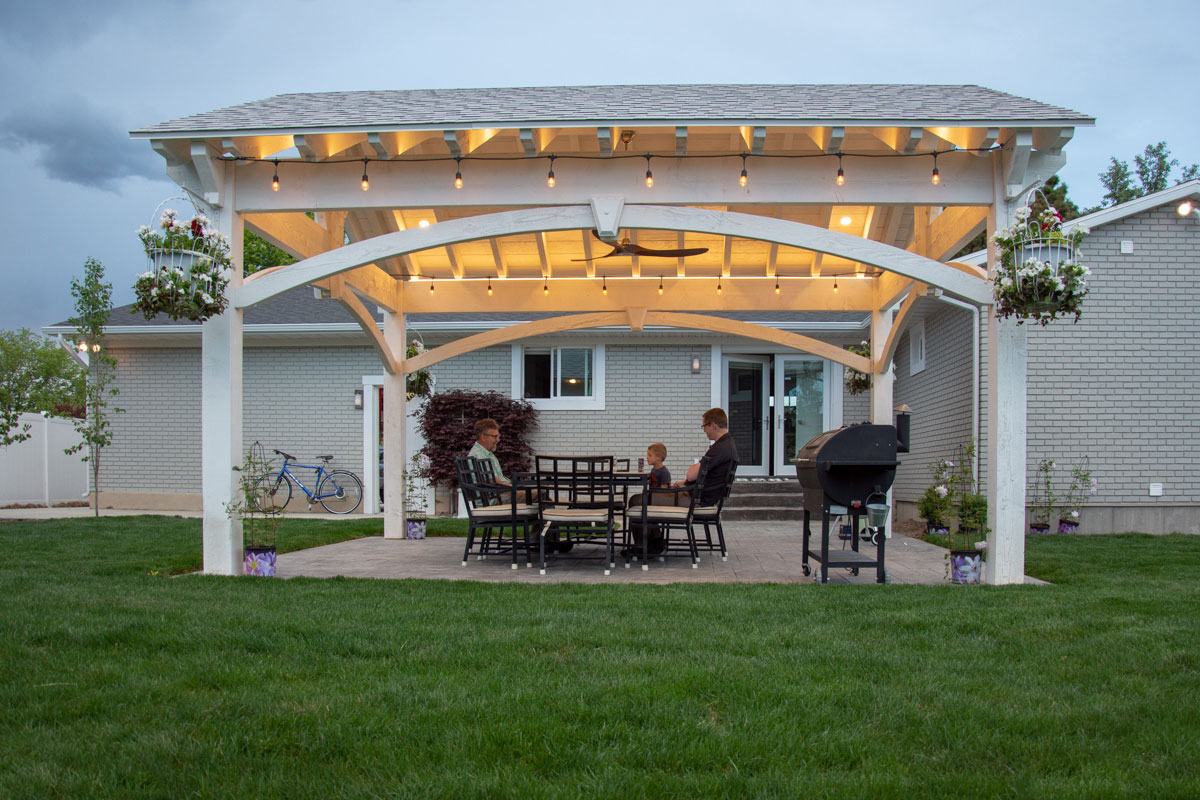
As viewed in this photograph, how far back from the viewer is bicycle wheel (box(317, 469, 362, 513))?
13.3 metres

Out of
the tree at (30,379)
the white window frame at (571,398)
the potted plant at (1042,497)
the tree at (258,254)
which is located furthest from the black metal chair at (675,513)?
the tree at (258,254)

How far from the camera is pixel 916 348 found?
13219mm

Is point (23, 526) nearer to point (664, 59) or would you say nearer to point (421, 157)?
point (421, 157)

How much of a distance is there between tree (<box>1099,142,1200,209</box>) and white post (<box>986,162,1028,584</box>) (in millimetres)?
25301

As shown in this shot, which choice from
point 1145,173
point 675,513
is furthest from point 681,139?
point 1145,173

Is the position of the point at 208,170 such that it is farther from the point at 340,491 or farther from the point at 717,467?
the point at 340,491

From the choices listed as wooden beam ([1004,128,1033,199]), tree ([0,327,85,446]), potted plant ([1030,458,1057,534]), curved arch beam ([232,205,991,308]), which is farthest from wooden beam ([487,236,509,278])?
tree ([0,327,85,446])

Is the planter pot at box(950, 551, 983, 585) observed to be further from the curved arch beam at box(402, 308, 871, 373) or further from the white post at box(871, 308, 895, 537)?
the curved arch beam at box(402, 308, 871, 373)

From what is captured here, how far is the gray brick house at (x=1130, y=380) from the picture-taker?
10.1 m

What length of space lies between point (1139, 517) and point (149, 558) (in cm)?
1012

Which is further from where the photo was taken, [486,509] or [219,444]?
[486,509]

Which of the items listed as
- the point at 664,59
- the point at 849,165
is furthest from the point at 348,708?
the point at 664,59

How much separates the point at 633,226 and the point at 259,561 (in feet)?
11.7

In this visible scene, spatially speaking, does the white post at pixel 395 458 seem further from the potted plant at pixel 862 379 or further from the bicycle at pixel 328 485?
the potted plant at pixel 862 379
